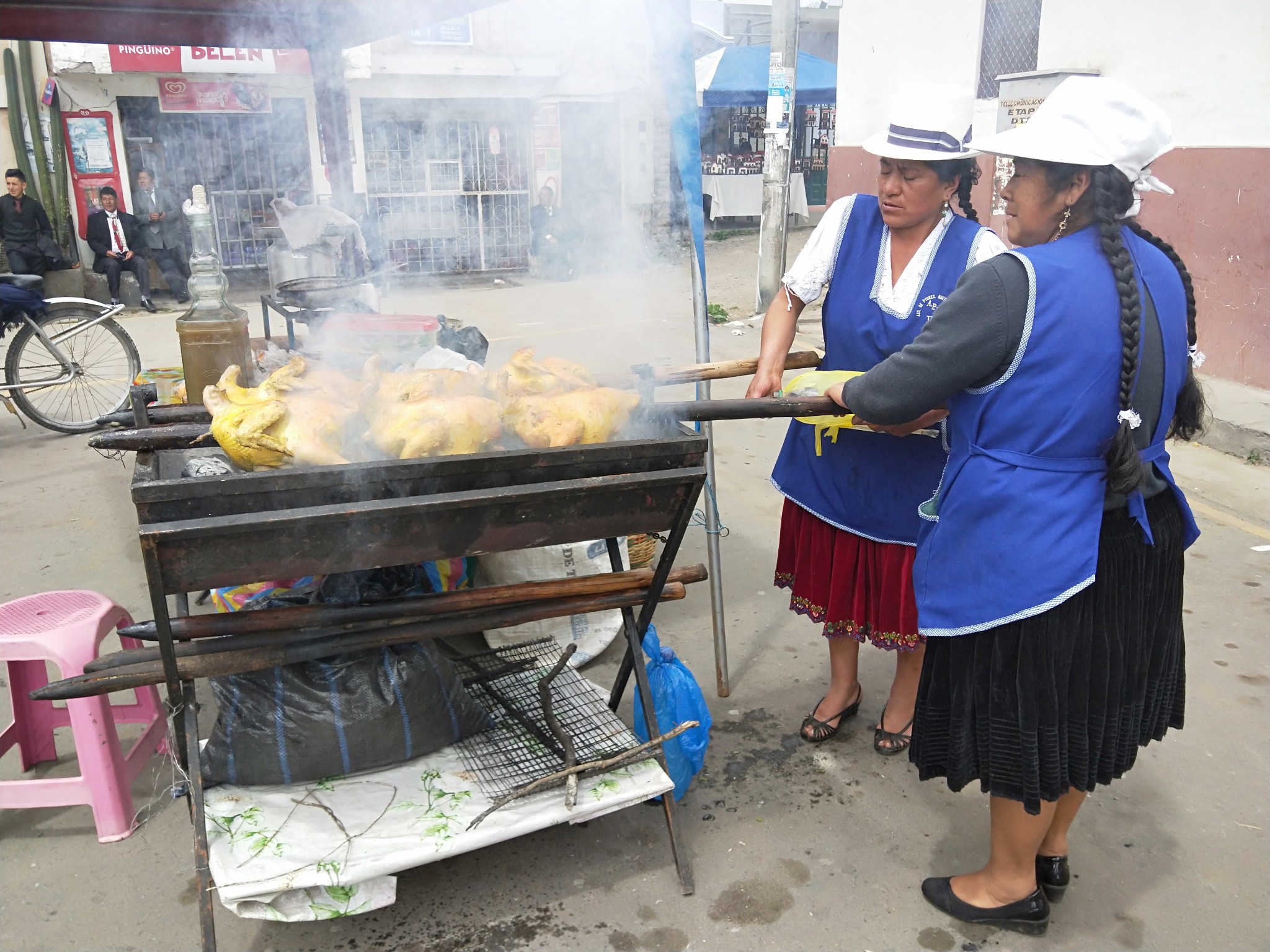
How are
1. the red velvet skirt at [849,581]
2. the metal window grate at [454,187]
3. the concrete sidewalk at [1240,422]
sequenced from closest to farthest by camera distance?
the red velvet skirt at [849,581]
the concrete sidewalk at [1240,422]
the metal window grate at [454,187]

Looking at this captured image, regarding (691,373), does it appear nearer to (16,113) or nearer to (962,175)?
(962,175)

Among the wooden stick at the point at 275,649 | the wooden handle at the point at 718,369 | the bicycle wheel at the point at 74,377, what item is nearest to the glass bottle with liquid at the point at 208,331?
the wooden stick at the point at 275,649

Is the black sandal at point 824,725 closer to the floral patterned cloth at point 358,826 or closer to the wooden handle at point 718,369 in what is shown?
the floral patterned cloth at point 358,826

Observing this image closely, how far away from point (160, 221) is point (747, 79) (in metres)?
9.64

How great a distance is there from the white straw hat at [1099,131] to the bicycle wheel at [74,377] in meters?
5.79

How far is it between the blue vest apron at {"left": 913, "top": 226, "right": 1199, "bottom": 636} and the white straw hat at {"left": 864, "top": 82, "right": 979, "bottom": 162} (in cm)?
66

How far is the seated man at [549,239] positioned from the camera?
1117 centimetres

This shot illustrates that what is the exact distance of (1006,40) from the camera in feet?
26.8

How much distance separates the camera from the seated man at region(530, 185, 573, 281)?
36.7 feet

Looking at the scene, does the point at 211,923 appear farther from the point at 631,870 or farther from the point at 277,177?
the point at 277,177

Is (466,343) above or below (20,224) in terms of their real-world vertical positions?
below

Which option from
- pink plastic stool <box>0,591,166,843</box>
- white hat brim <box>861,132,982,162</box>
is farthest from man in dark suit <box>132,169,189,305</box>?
white hat brim <box>861,132,982,162</box>

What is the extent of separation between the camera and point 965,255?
2.47m

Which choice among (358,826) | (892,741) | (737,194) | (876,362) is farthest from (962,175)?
(737,194)
